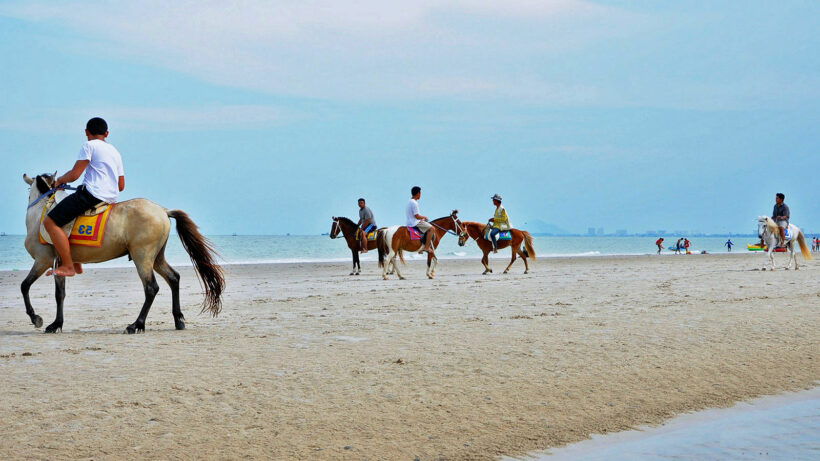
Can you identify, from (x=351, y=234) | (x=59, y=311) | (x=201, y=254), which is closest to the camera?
(x=59, y=311)

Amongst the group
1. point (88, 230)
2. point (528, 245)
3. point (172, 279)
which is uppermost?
point (88, 230)

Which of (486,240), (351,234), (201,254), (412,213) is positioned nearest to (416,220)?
(412,213)

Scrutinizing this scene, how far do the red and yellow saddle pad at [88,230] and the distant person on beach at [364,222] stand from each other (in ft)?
46.9

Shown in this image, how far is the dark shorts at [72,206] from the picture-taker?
7992 millimetres

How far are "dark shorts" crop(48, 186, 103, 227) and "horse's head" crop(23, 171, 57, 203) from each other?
0.59 m

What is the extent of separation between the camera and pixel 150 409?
4.88 metres

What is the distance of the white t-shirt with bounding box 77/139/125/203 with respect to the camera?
7.90 metres

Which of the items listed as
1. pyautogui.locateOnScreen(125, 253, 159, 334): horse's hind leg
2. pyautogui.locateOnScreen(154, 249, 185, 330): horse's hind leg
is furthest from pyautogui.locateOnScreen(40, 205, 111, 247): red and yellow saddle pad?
pyautogui.locateOnScreen(154, 249, 185, 330): horse's hind leg

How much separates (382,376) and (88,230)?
13.9ft

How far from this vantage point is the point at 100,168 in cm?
797

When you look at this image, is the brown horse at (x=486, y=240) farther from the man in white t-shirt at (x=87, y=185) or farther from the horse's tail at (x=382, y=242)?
the man in white t-shirt at (x=87, y=185)

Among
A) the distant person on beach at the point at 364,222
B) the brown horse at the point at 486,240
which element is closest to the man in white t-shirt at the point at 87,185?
the brown horse at the point at 486,240

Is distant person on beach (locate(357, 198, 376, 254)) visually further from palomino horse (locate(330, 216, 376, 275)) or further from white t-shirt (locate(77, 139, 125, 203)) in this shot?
white t-shirt (locate(77, 139, 125, 203))

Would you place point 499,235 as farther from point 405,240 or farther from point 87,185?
point 87,185
